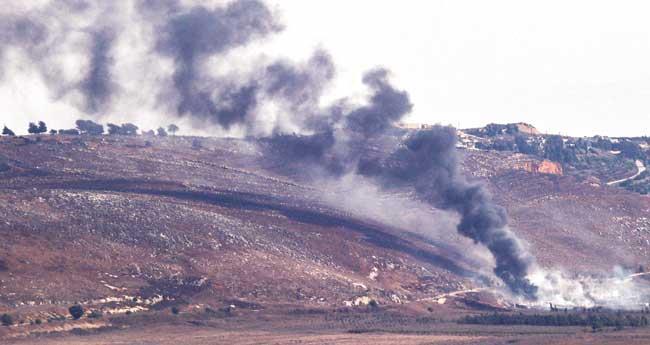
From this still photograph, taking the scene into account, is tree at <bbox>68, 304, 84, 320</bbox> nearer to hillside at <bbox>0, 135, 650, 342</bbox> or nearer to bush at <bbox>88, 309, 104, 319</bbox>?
hillside at <bbox>0, 135, 650, 342</bbox>

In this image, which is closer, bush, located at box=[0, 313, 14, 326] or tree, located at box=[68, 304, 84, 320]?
bush, located at box=[0, 313, 14, 326]

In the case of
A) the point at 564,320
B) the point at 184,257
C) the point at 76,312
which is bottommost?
the point at 76,312

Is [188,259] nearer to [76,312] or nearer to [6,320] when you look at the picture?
[76,312]

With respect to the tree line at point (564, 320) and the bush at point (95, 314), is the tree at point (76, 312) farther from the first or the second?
the tree line at point (564, 320)

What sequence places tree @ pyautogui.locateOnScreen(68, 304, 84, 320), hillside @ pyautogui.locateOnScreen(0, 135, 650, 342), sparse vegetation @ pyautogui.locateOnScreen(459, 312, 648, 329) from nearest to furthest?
tree @ pyautogui.locateOnScreen(68, 304, 84, 320) < sparse vegetation @ pyautogui.locateOnScreen(459, 312, 648, 329) < hillside @ pyautogui.locateOnScreen(0, 135, 650, 342)

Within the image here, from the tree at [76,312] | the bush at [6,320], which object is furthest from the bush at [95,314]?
the bush at [6,320]

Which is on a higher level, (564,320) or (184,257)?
(184,257)

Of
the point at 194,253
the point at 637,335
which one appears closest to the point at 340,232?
the point at 194,253

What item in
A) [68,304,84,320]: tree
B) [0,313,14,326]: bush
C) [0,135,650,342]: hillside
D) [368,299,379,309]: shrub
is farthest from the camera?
[368,299,379,309]: shrub

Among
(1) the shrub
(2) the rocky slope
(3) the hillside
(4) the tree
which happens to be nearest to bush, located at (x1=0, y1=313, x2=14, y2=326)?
(3) the hillside

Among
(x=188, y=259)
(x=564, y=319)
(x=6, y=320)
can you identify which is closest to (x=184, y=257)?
(x=188, y=259)

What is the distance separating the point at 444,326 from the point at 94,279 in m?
46.7

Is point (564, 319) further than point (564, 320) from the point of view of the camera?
Yes

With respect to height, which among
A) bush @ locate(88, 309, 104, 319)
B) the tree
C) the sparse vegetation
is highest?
the sparse vegetation
